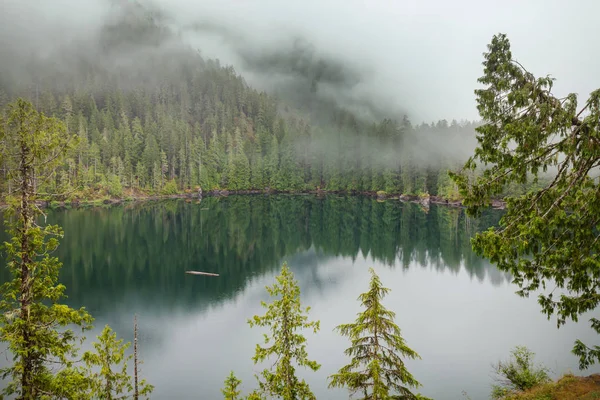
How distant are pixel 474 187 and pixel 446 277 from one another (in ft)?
116

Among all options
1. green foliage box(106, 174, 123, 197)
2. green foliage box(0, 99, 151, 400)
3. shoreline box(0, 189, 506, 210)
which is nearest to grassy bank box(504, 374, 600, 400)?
green foliage box(0, 99, 151, 400)

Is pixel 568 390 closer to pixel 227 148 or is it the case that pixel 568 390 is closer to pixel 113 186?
pixel 113 186

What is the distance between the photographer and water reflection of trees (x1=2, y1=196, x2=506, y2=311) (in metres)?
37.0

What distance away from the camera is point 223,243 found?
5641 cm

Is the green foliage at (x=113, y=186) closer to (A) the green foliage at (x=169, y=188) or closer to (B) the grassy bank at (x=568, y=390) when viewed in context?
(A) the green foliage at (x=169, y=188)

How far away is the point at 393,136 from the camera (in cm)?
12400

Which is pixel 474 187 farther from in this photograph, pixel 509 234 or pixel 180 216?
pixel 180 216

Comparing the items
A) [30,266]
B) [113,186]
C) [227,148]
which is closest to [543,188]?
[30,266]

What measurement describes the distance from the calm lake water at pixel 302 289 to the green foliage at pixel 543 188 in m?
13.4

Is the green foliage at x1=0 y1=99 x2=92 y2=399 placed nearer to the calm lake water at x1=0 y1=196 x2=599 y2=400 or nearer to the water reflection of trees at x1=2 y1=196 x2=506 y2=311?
the calm lake water at x1=0 y1=196 x2=599 y2=400

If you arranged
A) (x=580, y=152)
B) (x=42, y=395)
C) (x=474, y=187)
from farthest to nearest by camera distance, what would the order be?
(x=42, y=395), (x=474, y=187), (x=580, y=152)

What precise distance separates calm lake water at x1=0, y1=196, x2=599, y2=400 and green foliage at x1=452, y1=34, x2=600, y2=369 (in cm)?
1341

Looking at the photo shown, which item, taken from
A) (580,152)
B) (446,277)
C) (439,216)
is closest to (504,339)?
(446,277)

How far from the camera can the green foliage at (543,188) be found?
25.9 feet
